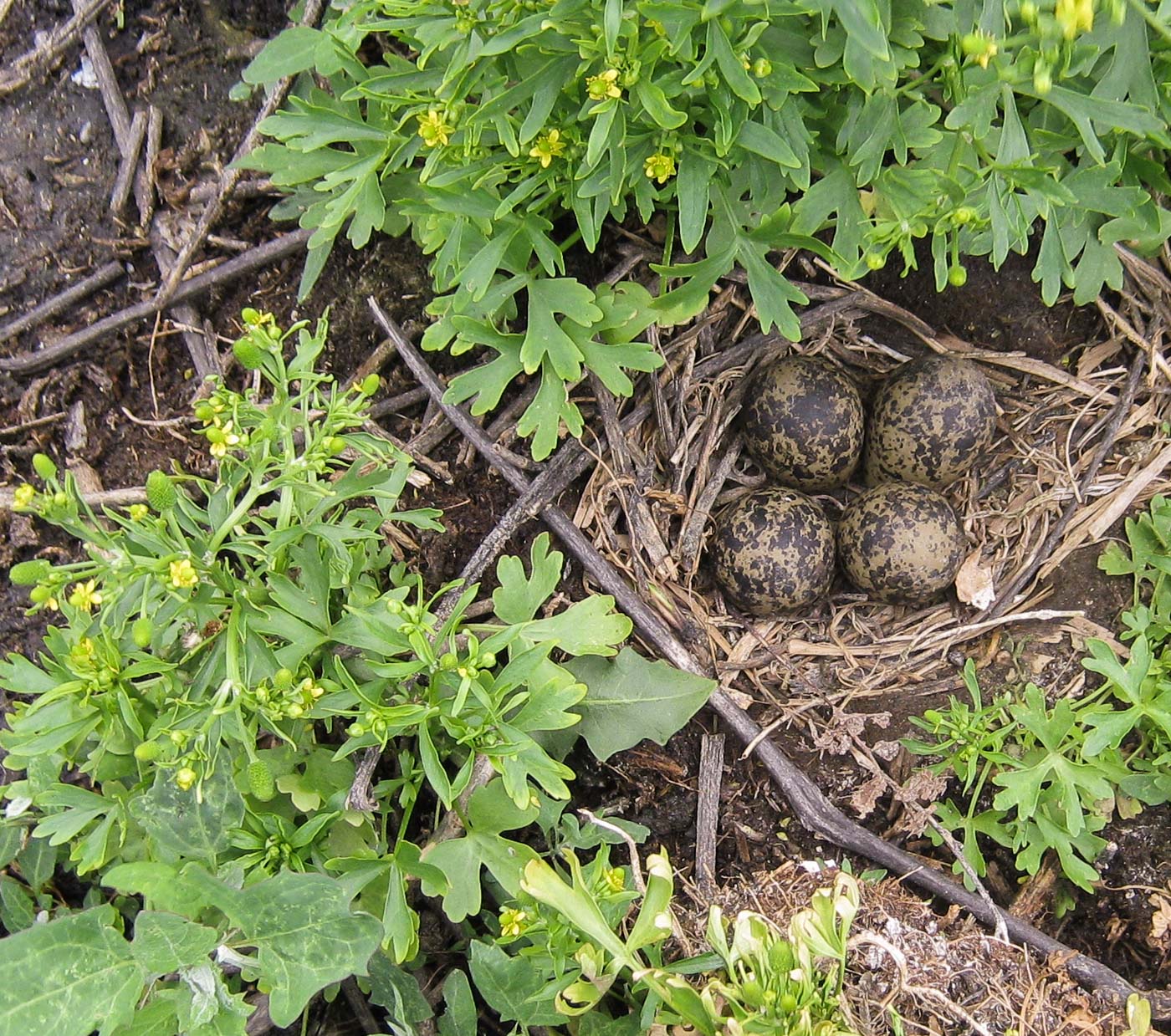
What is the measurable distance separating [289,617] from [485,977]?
849 millimetres

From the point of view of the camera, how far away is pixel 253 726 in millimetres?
1892

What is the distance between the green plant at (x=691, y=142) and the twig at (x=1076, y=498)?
1.23 feet

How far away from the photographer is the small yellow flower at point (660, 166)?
202 cm

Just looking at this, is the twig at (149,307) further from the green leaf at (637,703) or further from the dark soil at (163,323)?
the green leaf at (637,703)

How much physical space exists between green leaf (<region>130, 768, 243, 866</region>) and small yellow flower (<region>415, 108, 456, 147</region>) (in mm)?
1332

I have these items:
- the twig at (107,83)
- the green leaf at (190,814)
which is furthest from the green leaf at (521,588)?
the twig at (107,83)

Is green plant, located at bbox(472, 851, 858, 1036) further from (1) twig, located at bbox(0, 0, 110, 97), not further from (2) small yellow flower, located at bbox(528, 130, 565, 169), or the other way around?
(1) twig, located at bbox(0, 0, 110, 97)

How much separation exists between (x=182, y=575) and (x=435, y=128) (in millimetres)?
1019

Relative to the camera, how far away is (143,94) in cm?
267

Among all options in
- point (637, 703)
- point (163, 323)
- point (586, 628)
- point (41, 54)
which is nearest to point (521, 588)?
point (586, 628)

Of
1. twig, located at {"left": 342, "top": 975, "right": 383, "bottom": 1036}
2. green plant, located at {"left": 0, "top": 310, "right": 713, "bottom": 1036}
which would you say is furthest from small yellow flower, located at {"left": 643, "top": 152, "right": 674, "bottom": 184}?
twig, located at {"left": 342, "top": 975, "right": 383, "bottom": 1036}

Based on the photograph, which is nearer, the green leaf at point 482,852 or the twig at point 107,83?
the green leaf at point 482,852

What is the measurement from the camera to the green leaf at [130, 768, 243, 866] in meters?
1.88

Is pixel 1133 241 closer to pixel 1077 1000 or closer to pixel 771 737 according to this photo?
pixel 771 737
